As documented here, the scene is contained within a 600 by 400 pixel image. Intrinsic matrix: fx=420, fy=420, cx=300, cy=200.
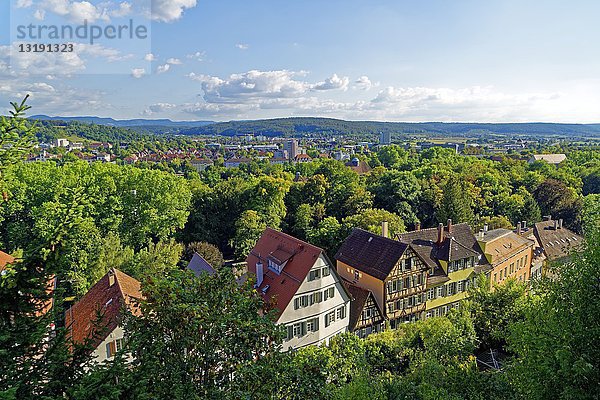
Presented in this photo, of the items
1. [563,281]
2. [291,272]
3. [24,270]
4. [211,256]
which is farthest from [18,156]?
[211,256]

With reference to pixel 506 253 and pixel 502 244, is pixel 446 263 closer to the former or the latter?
pixel 506 253

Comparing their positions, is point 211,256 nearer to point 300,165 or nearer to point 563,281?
point 563,281

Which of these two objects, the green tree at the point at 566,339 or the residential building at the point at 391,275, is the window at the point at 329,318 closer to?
the residential building at the point at 391,275

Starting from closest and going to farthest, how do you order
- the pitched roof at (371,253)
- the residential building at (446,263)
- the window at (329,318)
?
the window at (329,318)
the pitched roof at (371,253)
the residential building at (446,263)

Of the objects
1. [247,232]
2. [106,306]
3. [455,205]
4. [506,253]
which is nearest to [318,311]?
[106,306]

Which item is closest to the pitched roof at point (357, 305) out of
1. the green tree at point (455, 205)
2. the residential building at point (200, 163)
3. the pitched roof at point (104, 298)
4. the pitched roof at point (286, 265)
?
the pitched roof at point (286, 265)

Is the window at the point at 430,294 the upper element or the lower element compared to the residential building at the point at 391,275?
lower

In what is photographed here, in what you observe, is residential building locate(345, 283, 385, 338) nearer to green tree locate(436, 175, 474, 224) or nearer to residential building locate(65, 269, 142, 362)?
residential building locate(65, 269, 142, 362)

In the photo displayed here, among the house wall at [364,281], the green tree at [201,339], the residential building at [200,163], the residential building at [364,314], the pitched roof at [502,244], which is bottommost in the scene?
the residential building at [364,314]

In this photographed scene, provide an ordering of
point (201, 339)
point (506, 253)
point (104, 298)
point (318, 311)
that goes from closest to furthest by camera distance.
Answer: point (201, 339)
point (104, 298)
point (318, 311)
point (506, 253)
